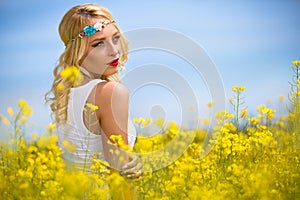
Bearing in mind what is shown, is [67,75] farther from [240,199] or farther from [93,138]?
[240,199]

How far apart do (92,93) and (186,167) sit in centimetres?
79

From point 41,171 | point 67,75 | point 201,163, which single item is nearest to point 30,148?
point 41,171

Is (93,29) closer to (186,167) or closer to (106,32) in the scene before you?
(106,32)

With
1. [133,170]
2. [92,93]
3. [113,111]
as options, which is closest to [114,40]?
[92,93]

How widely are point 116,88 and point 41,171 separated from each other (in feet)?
2.24

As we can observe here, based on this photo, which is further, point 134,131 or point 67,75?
point 134,131

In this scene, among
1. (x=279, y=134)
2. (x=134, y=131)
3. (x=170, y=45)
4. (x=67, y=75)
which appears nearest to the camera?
(x=67, y=75)

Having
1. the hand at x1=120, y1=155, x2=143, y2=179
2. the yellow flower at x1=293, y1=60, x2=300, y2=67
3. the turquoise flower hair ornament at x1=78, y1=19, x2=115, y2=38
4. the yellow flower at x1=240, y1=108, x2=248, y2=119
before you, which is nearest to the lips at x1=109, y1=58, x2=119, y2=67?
the turquoise flower hair ornament at x1=78, y1=19, x2=115, y2=38

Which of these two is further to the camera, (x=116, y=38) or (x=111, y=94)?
(x=116, y=38)

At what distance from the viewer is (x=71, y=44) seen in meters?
3.48

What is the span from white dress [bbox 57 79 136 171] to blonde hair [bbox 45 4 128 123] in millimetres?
117

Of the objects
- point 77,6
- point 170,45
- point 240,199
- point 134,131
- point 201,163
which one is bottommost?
point 240,199

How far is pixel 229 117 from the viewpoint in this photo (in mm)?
4055

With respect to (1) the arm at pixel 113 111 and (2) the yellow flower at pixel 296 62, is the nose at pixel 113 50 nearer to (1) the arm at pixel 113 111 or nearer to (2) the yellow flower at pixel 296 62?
(1) the arm at pixel 113 111
